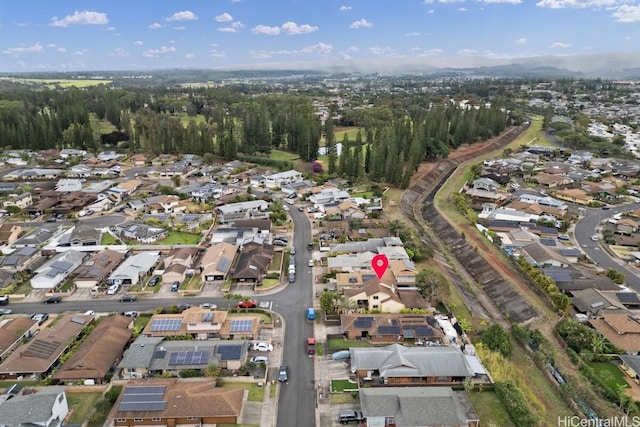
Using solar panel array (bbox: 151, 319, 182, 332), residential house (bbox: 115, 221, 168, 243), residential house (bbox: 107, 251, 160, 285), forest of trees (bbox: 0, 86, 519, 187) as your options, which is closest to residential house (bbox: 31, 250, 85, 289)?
residential house (bbox: 107, 251, 160, 285)

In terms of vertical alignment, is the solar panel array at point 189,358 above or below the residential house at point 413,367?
above

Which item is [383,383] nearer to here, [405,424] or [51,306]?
[405,424]

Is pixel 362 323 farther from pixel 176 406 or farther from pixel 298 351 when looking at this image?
pixel 176 406

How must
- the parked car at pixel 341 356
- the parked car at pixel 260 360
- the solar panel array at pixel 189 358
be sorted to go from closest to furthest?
the solar panel array at pixel 189 358 < the parked car at pixel 260 360 < the parked car at pixel 341 356

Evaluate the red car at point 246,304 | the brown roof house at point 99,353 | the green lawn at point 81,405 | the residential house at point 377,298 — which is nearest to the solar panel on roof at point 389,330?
the residential house at point 377,298

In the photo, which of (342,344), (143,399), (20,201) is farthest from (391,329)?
(20,201)

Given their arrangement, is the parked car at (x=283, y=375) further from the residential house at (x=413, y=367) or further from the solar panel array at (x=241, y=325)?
the solar panel array at (x=241, y=325)
